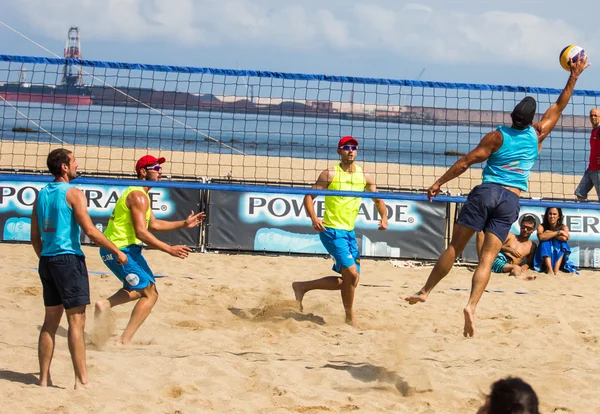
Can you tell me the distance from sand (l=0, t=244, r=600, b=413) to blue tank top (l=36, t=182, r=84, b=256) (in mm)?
779

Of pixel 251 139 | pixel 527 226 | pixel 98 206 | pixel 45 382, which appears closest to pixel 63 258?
pixel 45 382

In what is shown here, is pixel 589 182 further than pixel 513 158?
Yes

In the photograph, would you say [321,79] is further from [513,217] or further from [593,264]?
[593,264]

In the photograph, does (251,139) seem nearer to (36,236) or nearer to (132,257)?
(132,257)

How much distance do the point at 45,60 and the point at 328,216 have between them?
2842mm

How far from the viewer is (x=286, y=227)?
34.4ft

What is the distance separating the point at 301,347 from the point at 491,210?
5.89 ft

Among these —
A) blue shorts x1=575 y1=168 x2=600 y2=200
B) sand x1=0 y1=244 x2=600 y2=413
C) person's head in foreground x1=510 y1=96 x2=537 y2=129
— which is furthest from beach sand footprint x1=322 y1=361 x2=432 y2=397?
blue shorts x1=575 y1=168 x2=600 y2=200

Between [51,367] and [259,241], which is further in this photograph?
[259,241]

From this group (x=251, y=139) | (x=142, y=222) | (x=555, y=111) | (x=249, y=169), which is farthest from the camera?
(x=251, y=139)

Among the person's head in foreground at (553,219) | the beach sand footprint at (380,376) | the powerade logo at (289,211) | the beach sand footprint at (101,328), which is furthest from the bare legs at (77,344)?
the person's head in foreground at (553,219)

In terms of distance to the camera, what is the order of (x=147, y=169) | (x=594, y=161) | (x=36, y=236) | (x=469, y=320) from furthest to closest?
(x=594, y=161), (x=147, y=169), (x=469, y=320), (x=36, y=236)

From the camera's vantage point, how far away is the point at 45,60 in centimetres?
730

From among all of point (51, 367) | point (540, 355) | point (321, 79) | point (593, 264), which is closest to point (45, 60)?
point (321, 79)
